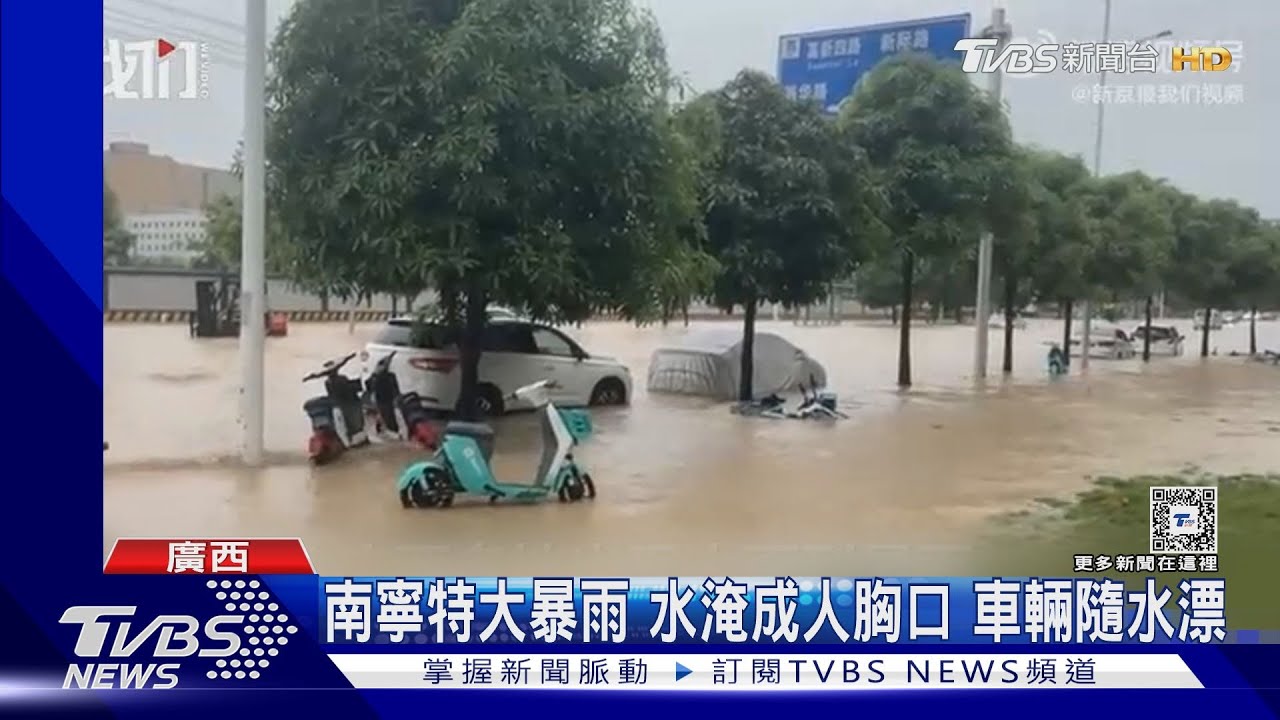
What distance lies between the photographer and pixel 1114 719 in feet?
5.97

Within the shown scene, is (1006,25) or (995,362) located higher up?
(1006,25)

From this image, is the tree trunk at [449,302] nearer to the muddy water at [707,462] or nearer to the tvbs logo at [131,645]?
the muddy water at [707,462]

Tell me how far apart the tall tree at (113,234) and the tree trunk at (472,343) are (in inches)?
24.3

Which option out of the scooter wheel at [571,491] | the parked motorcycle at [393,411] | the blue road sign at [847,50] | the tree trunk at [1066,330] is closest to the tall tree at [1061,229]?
the tree trunk at [1066,330]

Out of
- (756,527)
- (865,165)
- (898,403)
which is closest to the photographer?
(756,527)

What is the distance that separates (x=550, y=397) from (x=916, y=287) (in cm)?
86

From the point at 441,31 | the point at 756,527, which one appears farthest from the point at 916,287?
the point at 441,31

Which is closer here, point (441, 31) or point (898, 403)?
point (441, 31)

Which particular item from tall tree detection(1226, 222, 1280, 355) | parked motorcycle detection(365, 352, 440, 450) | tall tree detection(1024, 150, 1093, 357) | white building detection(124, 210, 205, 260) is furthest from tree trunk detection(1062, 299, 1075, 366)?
white building detection(124, 210, 205, 260)

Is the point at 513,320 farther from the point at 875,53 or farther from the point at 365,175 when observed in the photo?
the point at 875,53

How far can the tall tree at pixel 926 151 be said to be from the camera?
1985 mm

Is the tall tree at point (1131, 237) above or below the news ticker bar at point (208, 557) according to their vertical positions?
above

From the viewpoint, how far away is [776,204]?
237cm

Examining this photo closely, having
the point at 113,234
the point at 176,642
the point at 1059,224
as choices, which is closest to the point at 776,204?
the point at 1059,224
